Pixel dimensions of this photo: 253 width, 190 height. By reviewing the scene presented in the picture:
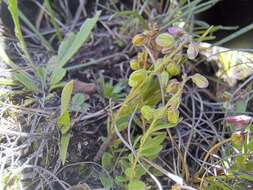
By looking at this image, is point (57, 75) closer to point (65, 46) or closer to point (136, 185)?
point (65, 46)

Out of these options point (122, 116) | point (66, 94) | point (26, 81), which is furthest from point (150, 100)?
point (26, 81)

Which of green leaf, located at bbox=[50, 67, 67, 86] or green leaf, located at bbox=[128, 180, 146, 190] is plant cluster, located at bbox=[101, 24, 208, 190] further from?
green leaf, located at bbox=[50, 67, 67, 86]

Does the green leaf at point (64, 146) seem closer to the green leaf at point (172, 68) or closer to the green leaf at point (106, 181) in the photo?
the green leaf at point (106, 181)

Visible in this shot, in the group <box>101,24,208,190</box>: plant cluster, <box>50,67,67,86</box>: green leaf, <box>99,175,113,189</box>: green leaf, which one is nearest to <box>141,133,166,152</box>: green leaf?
<box>101,24,208,190</box>: plant cluster

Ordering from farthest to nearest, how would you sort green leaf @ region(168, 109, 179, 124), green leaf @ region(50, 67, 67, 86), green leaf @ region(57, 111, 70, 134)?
green leaf @ region(50, 67, 67, 86), green leaf @ region(57, 111, 70, 134), green leaf @ region(168, 109, 179, 124)

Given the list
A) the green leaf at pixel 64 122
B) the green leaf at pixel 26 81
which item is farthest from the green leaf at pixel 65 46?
the green leaf at pixel 64 122

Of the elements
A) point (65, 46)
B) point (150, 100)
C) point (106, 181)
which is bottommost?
point (106, 181)
